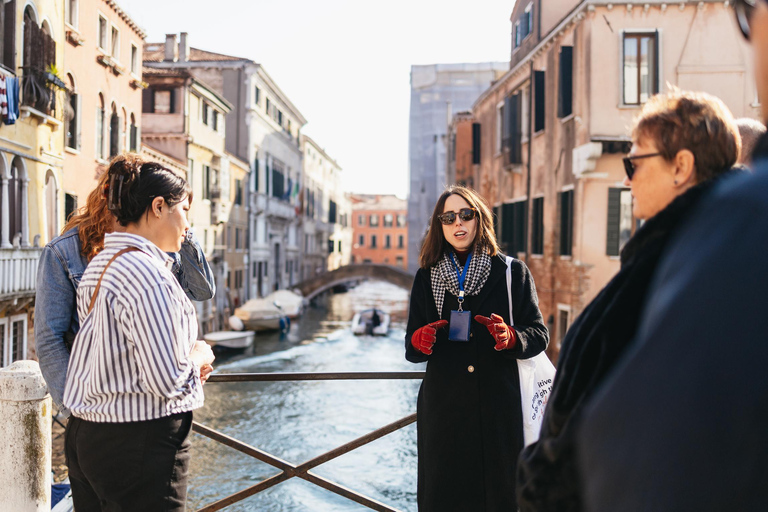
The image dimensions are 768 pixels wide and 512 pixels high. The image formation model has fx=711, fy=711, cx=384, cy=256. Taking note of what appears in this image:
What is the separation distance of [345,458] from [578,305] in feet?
15.4

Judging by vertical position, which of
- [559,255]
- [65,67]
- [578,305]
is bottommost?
[578,305]

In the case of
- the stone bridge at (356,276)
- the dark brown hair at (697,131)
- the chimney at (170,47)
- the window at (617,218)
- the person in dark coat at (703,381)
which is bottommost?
the stone bridge at (356,276)

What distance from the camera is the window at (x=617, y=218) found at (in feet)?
37.9

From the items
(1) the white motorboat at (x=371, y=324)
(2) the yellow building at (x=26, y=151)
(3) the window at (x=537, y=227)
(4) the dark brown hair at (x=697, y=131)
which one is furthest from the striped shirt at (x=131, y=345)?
(1) the white motorboat at (x=371, y=324)

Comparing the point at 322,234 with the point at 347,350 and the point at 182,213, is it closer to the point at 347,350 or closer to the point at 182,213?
the point at 347,350

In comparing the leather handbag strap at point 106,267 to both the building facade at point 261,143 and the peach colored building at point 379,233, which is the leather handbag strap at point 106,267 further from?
the peach colored building at point 379,233

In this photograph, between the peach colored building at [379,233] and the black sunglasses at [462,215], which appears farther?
the peach colored building at [379,233]

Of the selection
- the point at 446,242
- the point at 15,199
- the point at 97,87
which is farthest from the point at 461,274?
the point at 97,87

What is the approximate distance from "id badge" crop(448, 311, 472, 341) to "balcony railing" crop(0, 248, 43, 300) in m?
9.22

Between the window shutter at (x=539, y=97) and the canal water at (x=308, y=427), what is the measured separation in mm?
6435

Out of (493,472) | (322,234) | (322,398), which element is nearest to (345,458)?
(322,398)

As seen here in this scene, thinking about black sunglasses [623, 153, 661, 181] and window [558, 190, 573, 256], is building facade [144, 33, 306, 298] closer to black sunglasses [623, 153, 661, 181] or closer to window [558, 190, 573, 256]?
window [558, 190, 573, 256]

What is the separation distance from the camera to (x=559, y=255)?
12.9 meters

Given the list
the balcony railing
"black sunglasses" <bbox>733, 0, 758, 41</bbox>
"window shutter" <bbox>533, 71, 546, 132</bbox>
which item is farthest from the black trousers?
"window shutter" <bbox>533, 71, 546, 132</bbox>
